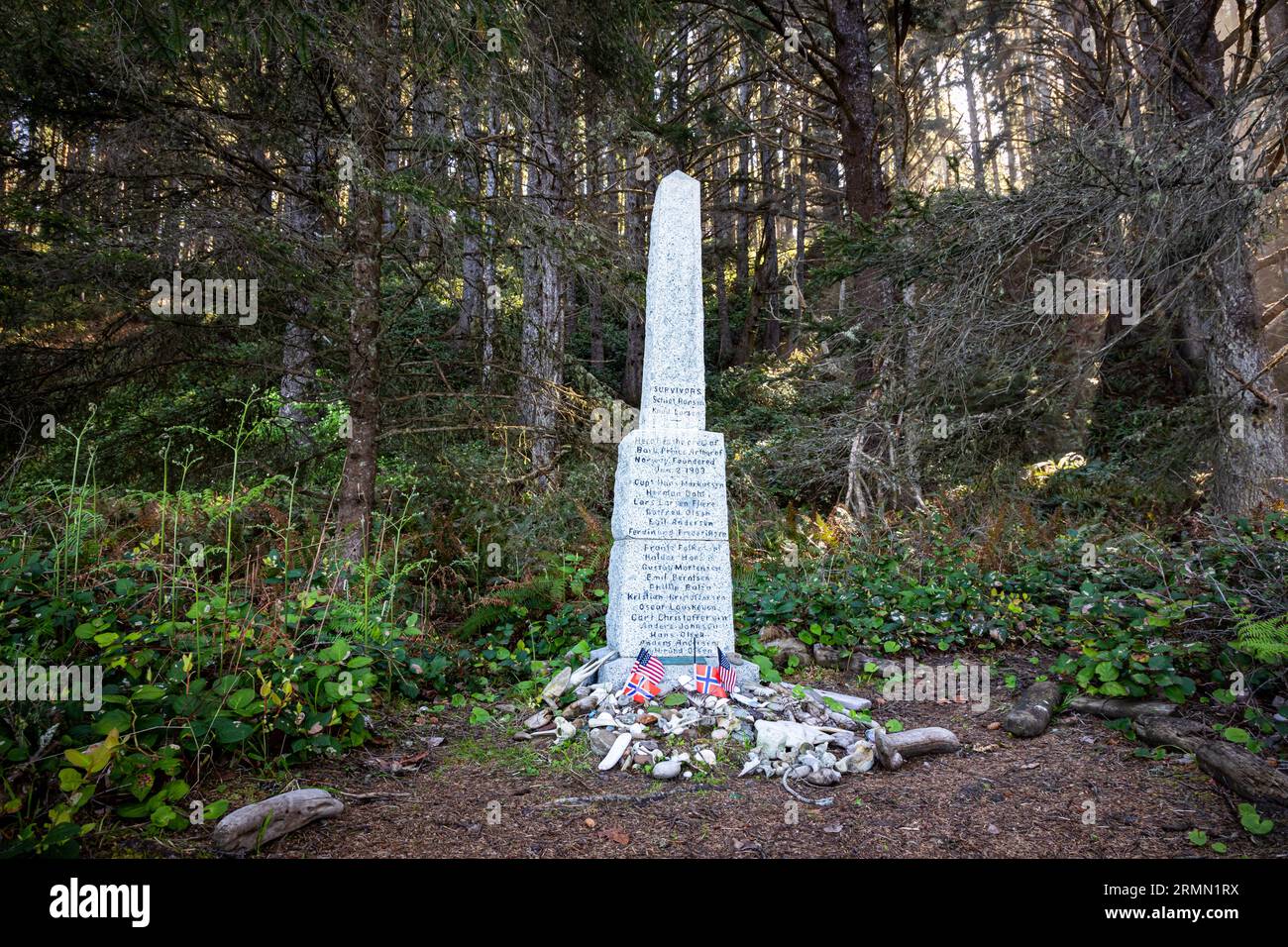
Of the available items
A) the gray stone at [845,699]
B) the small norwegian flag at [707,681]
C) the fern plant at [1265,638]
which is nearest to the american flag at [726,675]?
the small norwegian flag at [707,681]

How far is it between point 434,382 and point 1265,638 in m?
6.61

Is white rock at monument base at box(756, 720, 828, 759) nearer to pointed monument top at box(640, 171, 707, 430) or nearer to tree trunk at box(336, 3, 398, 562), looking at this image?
pointed monument top at box(640, 171, 707, 430)

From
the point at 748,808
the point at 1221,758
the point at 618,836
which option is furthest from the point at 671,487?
the point at 1221,758

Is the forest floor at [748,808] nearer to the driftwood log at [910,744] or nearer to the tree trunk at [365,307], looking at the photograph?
the driftwood log at [910,744]

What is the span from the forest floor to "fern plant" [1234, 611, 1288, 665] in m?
0.70

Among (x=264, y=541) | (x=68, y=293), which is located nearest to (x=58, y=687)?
(x=264, y=541)

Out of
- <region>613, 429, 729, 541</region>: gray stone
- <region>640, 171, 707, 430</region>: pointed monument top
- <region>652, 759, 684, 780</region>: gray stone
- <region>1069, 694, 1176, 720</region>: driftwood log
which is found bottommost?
<region>652, 759, 684, 780</region>: gray stone

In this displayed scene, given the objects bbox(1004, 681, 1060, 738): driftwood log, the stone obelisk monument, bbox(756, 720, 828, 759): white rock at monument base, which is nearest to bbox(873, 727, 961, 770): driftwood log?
bbox(756, 720, 828, 759): white rock at monument base

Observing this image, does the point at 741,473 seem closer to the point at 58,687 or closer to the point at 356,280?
the point at 356,280

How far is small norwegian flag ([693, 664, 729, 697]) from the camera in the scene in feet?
16.0

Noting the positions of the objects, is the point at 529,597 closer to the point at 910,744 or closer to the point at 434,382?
the point at 434,382

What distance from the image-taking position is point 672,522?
531 centimetres

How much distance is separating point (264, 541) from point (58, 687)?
Answer: 3748mm

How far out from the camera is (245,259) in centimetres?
588
